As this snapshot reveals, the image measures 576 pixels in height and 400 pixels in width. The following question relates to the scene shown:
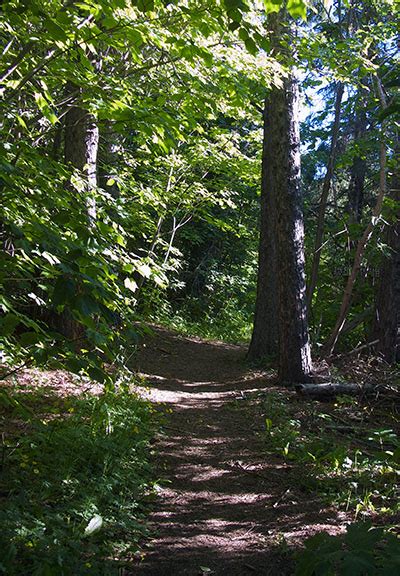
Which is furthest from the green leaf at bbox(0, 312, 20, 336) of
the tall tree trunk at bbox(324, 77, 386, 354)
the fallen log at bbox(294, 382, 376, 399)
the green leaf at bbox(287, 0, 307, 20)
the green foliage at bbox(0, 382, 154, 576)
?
the tall tree trunk at bbox(324, 77, 386, 354)

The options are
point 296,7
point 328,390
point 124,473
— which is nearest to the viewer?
point 296,7

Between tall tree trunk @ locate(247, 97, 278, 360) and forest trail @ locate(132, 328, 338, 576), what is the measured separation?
280cm

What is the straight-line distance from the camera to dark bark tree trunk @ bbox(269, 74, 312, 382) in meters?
7.91

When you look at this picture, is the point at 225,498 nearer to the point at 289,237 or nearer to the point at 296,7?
the point at 296,7

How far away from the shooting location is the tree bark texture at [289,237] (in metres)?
7.91

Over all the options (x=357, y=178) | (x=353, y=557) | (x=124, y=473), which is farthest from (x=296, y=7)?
(x=357, y=178)

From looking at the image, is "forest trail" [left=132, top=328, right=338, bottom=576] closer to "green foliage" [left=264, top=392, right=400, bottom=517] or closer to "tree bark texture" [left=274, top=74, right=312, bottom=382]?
"green foliage" [left=264, top=392, right=400, bottom=517]

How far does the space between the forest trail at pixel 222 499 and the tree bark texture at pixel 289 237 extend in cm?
88

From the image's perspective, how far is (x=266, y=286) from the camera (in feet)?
35.3

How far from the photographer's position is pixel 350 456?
193 inches

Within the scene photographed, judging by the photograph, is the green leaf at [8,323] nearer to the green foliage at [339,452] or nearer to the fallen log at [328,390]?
the green foliage at [339,452]

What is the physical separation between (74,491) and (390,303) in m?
7.38

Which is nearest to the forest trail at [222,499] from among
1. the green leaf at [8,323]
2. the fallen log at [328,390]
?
the fallen log at [328,390]

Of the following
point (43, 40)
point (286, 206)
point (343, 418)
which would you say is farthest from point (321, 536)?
point (286, 206)
